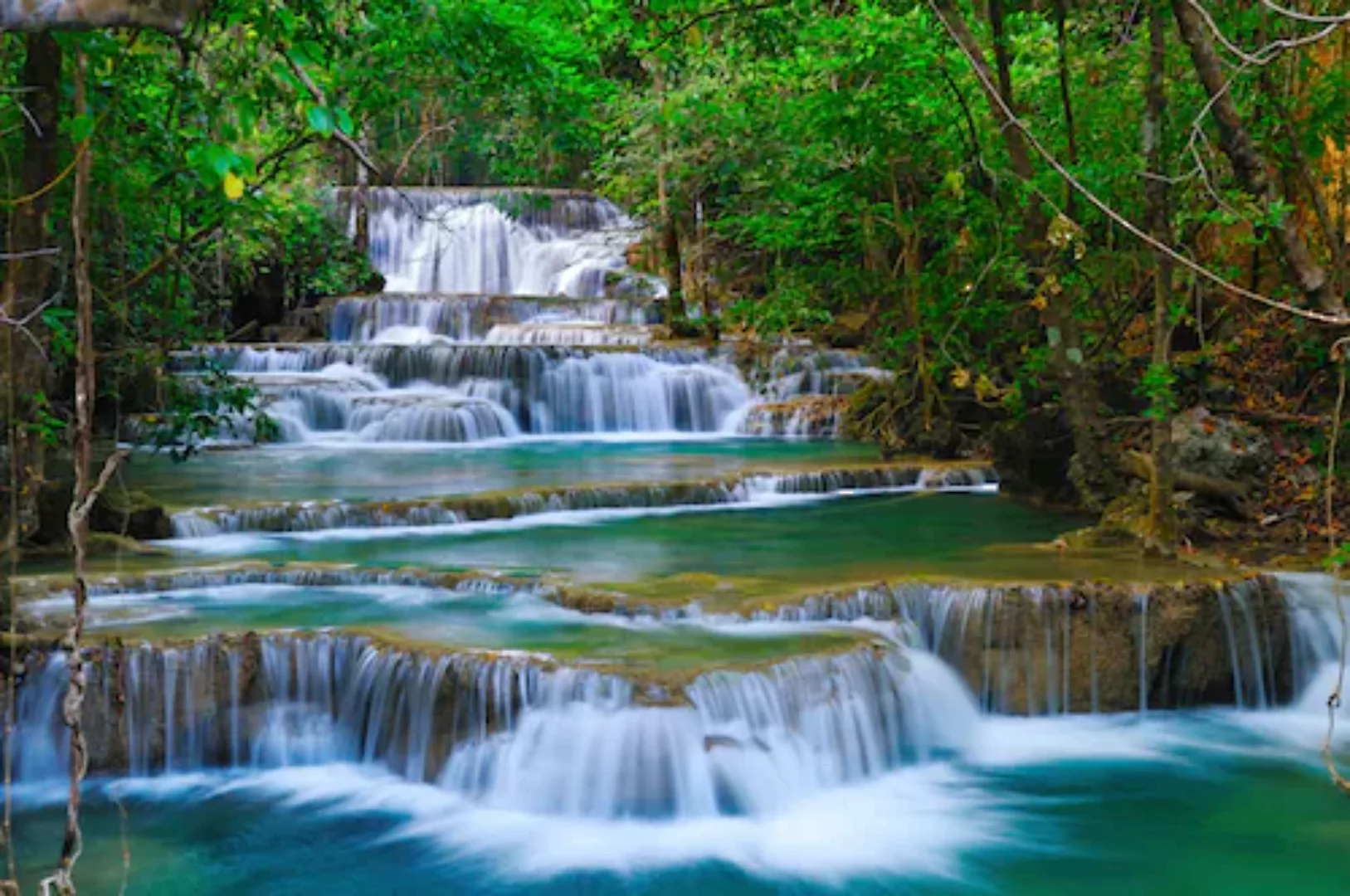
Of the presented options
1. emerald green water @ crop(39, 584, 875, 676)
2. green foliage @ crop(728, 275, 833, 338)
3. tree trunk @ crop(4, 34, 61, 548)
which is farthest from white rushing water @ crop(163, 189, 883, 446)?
tree trunk @ crop(4, 34, 61, 548)

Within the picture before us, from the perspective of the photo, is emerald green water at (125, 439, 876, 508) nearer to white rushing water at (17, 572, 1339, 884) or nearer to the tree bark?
white rushing water at (17, 572, 1339, 884)

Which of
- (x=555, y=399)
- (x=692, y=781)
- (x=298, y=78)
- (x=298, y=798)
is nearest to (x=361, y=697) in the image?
(x=298, y=798)

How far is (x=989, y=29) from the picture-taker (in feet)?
35.2

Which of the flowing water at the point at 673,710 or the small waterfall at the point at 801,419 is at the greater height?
the small waterfall at the point at 801,419

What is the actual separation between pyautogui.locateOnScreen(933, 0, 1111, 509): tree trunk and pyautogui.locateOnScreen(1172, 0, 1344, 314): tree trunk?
5.42 ft

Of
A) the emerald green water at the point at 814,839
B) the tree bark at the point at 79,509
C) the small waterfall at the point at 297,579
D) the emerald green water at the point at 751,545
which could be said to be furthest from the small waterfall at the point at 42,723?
the tree bark at the point at 79,509

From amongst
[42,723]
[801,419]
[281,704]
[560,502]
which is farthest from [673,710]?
[801,419]

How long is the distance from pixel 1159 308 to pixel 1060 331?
5.14 ft

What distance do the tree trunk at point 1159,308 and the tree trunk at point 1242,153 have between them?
0.57 m

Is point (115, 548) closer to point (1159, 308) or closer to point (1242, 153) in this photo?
point (1159, 308)

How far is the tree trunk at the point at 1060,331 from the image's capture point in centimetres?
963

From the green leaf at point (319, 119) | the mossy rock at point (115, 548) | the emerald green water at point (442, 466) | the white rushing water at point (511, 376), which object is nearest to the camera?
the green leaf at point (319, 119)

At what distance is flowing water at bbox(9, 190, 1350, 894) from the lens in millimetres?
5992

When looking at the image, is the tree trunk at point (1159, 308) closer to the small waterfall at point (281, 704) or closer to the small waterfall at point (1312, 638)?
the small waterfall at point (1312, 638)
